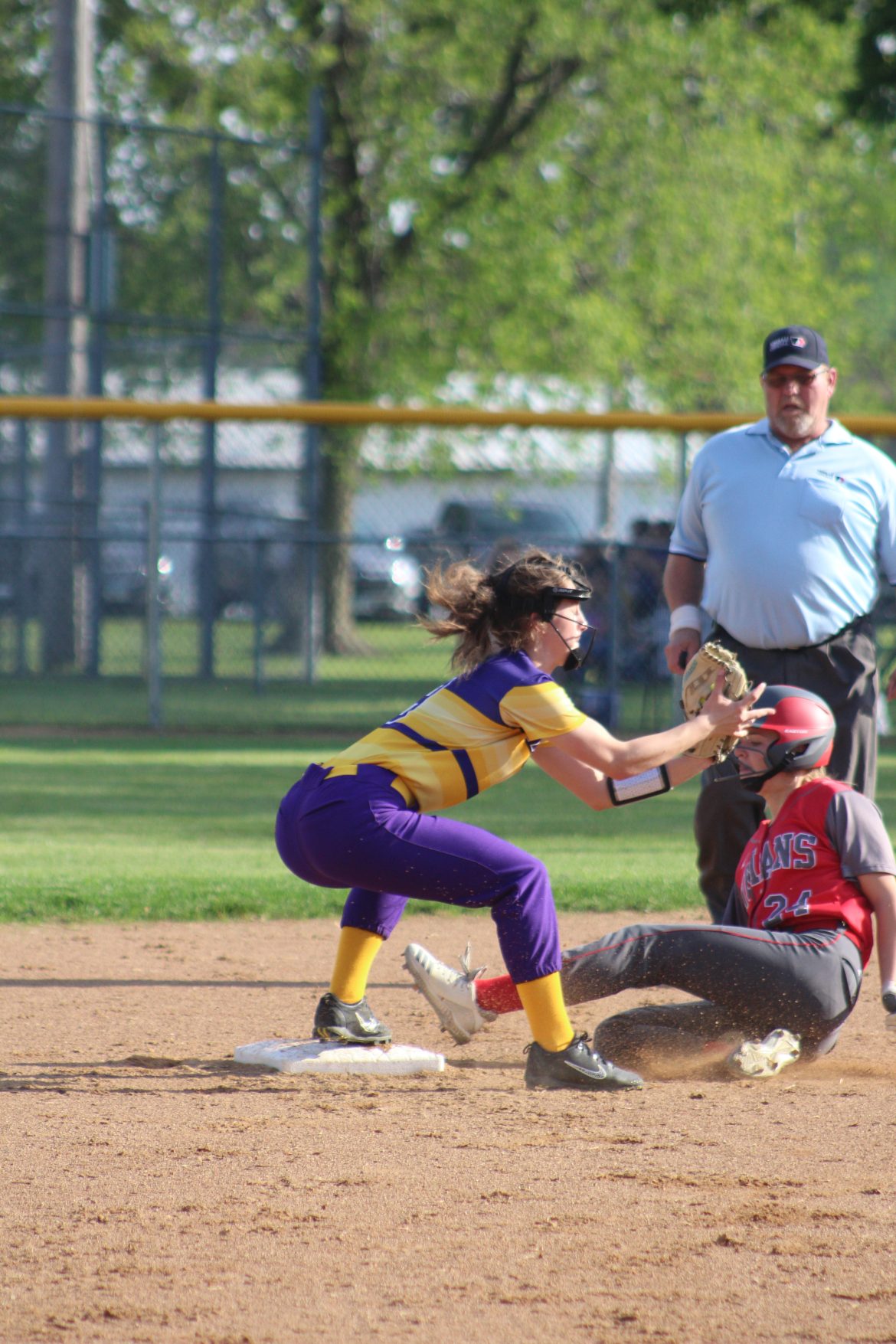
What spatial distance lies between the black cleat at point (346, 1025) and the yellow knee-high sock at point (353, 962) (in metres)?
0.02

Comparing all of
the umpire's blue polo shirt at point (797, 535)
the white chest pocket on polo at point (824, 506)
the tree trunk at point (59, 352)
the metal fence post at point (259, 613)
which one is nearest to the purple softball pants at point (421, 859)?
the umpire's blue polo shirt at point (797, 535)

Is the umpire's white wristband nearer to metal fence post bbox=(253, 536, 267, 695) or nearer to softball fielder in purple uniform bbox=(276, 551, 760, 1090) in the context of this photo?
softball fielder in purple uniform bbox=(276, 551, 760, 1090)

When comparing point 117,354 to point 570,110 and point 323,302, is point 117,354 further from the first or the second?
point 570,110

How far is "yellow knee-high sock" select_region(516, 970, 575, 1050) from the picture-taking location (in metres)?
3.95

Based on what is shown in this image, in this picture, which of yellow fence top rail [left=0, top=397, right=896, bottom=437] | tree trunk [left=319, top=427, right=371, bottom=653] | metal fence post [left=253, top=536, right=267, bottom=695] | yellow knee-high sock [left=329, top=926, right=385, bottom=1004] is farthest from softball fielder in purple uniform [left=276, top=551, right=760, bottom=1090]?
metal fence post [left=253, top=536, right=267, bottom=695]

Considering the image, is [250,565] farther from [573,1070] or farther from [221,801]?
[573,1070]

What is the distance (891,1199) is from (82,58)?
1577cm

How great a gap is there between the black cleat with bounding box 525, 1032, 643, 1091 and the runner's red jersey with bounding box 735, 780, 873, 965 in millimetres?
652

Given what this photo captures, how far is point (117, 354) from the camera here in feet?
53.7

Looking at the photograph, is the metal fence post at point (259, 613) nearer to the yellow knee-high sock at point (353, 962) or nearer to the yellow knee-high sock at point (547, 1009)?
the yellow knee-high sock at point (353, 962)

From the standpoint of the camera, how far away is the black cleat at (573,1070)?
13.2 ft

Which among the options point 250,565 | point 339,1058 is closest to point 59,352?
point 250,565

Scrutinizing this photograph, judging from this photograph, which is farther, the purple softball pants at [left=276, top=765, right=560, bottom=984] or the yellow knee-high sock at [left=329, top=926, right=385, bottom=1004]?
the yellow knee-high sock at [left=329, top=926, right=385, bottom=1004]

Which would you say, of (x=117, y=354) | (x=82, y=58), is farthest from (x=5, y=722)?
(x=82, y=58)
